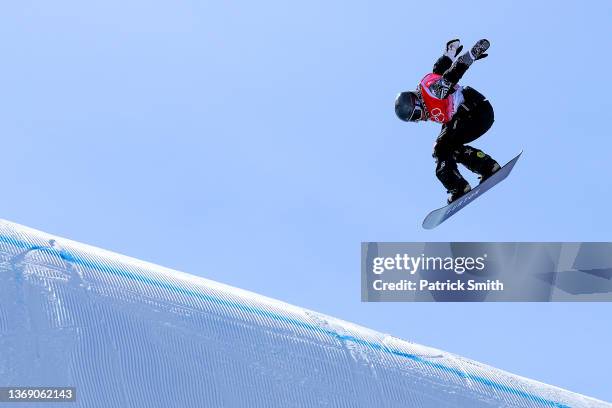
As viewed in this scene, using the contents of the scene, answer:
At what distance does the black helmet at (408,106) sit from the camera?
12.9 metres

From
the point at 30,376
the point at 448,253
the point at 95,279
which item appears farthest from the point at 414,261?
the point at 30,376

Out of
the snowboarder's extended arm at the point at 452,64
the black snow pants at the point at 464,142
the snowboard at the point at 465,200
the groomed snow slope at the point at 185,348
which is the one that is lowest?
the groomed snow slope at the point at 185,348

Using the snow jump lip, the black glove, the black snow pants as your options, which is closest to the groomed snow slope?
the snow jump lip

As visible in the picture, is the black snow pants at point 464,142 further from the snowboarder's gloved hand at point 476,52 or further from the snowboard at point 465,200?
the snowboarder's gloved hand at point 476,52

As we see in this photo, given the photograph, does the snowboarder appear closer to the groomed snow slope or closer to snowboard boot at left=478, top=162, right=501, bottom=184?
snowboard boot at left=478, top=162, right=501, bottom=184

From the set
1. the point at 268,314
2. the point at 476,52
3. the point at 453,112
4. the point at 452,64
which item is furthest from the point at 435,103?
the point at 268,314

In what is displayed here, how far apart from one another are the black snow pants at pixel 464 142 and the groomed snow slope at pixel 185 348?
376 cm

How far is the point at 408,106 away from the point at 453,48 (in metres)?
0.80

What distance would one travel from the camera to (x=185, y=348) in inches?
609

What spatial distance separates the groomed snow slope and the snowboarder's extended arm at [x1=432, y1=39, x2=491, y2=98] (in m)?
4.82

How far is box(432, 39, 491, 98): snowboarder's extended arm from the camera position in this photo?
12.4m

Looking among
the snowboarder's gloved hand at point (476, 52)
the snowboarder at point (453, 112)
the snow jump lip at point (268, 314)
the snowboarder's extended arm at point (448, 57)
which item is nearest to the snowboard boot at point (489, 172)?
the snowboarder at point (453, 112)

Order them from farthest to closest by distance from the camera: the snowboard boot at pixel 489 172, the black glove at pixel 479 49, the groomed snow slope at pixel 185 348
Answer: the groomed snow slope at pixel 185 348
the snowboard boot at pixel 489 172
the black glove at pixel 479 49

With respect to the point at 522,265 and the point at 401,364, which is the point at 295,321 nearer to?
the point at 401,364
